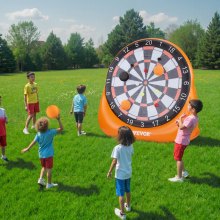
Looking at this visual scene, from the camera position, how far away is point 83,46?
3031 inches

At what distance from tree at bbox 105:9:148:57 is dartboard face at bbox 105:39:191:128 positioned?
59463 mm

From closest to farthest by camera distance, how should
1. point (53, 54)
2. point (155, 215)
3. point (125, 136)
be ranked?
point (125, 136)
point (155, 215)
point (53, 54)

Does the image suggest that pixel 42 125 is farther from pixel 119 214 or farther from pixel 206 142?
pixel 206 142

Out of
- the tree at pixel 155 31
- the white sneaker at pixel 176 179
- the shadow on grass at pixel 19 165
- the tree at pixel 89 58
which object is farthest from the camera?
the tree at pixel 155 31

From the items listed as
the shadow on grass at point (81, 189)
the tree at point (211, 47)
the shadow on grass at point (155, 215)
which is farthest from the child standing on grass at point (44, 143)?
the tree at point (211, 47)

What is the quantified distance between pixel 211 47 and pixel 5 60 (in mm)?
37732

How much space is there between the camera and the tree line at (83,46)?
55.4 metres

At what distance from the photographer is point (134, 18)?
70.3m

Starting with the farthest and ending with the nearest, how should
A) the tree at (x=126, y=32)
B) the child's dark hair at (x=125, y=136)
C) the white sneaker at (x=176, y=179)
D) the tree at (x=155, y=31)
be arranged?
1. the tree at (x=155, y=31)
2. the tree at (x=126, y=32)
3. the white sneaker at (x=176, y=179)
4. the child's dark hair at (x=125, y=136)

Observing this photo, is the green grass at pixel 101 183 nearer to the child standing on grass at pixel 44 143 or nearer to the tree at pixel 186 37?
the child standing on grass at pixel 44 143

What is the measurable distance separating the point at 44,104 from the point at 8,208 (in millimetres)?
9938

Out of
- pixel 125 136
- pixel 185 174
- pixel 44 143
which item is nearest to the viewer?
pixel 125 136

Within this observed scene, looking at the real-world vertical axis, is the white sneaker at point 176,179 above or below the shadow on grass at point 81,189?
above

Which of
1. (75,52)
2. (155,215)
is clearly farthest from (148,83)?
(75,52)
